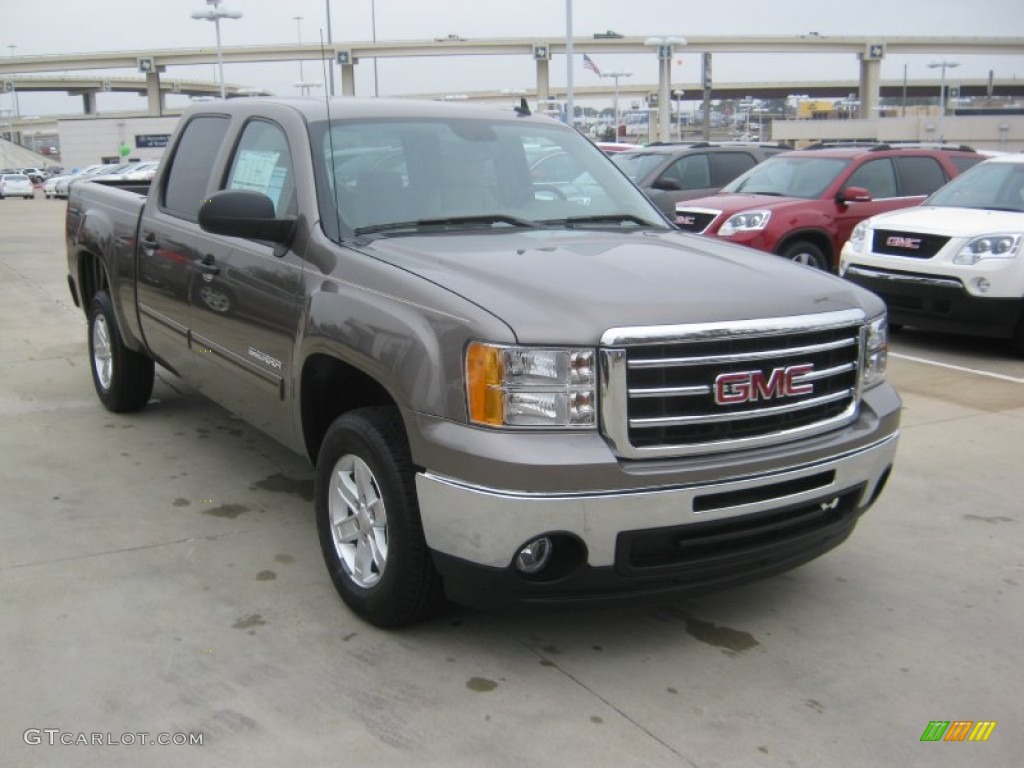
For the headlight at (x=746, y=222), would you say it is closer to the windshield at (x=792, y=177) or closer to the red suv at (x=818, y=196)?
the red suv at (x=818, y=196)

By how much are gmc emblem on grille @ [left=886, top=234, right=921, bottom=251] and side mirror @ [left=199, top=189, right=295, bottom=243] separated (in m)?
6.63

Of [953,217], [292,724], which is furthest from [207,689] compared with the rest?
[953,217]

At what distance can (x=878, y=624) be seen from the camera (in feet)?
12.7

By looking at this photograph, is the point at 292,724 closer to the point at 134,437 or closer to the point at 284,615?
the point at 284,615

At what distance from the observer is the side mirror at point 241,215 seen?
4.07m

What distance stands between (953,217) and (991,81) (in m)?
119

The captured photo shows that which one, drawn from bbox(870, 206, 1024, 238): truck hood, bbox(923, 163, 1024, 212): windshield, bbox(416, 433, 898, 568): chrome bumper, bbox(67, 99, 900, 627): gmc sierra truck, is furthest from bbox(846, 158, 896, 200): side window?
bbox(416, 433, 898, 568): chrome bumper

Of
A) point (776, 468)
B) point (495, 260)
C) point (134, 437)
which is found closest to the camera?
point (776, 468)

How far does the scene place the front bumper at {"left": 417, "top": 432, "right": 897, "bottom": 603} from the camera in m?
3.14

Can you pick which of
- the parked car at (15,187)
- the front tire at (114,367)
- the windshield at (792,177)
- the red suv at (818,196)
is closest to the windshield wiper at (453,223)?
the front tire at (114,367)

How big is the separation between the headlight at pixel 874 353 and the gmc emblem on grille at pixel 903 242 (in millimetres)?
5530

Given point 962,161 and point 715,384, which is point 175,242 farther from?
point 962,161

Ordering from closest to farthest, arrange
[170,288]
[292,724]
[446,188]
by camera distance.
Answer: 1. [292,724]
2. [446,188]
3. [170,288]

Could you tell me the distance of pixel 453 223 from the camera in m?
4.29
